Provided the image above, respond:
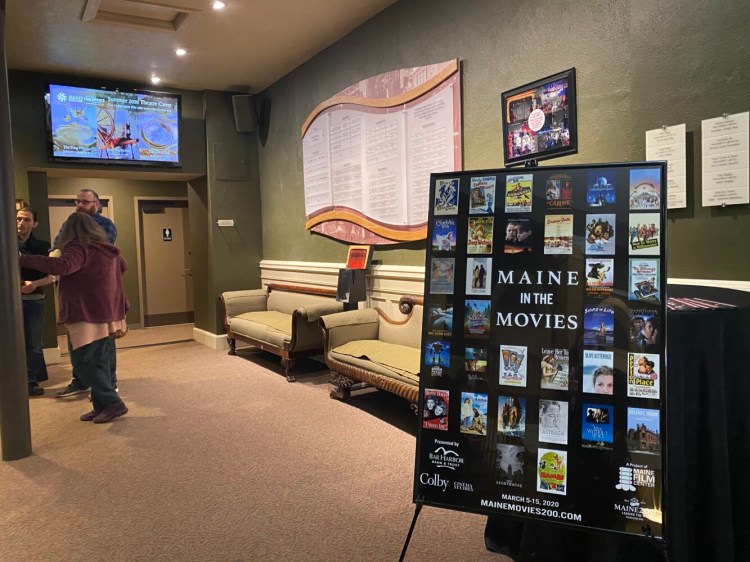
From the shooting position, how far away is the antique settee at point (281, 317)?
197 inches

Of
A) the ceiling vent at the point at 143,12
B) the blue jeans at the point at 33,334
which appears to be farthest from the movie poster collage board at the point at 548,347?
the blue jeans at the point at 33,334

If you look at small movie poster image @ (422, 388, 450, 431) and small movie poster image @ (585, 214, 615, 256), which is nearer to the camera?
small movie poster image @ (585, 214, 615, 256)

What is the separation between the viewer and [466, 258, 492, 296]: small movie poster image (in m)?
1.83

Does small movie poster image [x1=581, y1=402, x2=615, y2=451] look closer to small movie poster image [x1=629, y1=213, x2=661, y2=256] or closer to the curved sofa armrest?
small movie poster image [x1=629, y1=213, x2=661, y2=256]

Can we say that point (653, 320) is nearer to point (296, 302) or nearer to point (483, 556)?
point (483, 556)

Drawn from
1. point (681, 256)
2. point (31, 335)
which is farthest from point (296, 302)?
point (681, 256)

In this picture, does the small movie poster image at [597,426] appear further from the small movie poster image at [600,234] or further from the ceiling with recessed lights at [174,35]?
the ceiling with recessed lights at [174,35]

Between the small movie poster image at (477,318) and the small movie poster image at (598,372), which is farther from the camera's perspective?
the small movie poster image at (477,318)

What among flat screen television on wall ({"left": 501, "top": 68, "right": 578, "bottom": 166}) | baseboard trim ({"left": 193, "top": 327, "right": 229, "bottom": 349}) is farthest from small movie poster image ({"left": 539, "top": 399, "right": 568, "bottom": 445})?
baseboard trim ({"left": 193, "top": 327, "right": 229, "bottom": 349})

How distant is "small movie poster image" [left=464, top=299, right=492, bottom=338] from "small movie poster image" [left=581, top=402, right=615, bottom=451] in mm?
380

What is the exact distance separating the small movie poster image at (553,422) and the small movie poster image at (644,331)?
10.8 inches

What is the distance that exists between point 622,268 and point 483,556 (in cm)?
129

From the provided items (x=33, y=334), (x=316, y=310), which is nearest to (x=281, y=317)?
(x=316, y=310)

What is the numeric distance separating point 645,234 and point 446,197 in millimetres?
637
